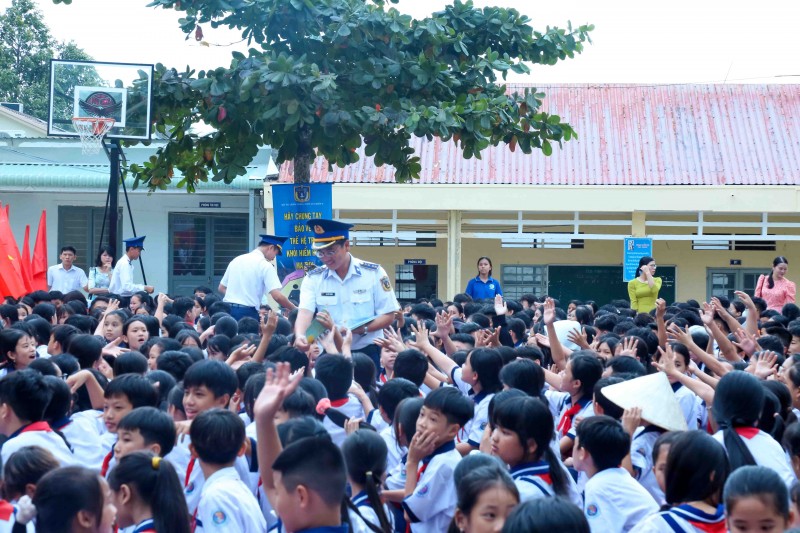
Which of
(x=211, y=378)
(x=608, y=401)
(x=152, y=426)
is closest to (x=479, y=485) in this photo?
(x=152, y=426)

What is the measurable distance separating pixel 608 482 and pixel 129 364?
9.59 feet

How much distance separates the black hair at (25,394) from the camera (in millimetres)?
4195

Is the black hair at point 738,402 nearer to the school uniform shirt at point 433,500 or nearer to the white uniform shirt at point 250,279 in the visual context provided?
the school uniform shirt at point 433,500

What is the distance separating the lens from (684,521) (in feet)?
10.7

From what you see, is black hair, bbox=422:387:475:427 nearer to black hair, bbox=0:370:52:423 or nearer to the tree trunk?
black hair, bbox=0:370:52:423

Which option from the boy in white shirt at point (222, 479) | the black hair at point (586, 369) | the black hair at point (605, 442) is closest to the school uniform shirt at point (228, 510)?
the boy in white shirt at point (222, 479)

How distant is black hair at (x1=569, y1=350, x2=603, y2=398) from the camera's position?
516 centimetres

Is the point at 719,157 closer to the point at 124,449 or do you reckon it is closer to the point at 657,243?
the point at 657,243

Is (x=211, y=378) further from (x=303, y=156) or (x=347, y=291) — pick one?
(x=303, y=156)

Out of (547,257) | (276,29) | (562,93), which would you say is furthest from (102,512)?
(562,93)

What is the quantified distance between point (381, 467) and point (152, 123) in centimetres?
857

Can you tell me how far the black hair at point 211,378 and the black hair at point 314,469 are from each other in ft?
5.58

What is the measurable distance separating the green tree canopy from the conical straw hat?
89.4ft

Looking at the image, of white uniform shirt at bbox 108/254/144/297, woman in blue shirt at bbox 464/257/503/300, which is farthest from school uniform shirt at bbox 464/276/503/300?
white uniform shirt at bbox 108/254/144/297
